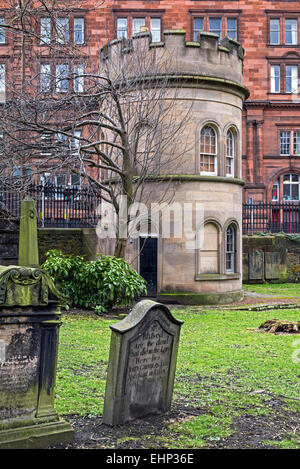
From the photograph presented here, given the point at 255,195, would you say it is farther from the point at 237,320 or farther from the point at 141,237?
the point at 237,320

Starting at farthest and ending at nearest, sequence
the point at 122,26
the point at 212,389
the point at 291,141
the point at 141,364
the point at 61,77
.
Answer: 1. the point at 291,141
2. the point at 122,26
3. the point at 61,77
4. the point at 212,389
5. the point at 141,364

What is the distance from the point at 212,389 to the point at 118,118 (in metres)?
11.3

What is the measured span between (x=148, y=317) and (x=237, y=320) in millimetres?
9346

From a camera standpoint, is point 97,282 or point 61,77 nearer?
point 61,77

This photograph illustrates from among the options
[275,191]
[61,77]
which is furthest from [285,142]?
[61,77]

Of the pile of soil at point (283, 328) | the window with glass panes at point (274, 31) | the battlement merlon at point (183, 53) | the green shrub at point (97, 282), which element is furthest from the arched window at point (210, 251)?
the window with glass panes at point (274, 31)

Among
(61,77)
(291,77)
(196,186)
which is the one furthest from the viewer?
(291,77)

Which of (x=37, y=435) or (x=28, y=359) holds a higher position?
Result: (x=28, y=359)

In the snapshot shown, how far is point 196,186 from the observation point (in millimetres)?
20078

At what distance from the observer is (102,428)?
22.5 feet

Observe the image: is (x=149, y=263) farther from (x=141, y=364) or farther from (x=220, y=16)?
(x=220, y=16)

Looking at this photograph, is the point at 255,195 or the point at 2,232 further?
the point at 255,195

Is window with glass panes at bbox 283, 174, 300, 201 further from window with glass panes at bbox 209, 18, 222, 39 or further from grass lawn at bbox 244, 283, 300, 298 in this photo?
grass lawn at bbox 244, 283, 300, 298
